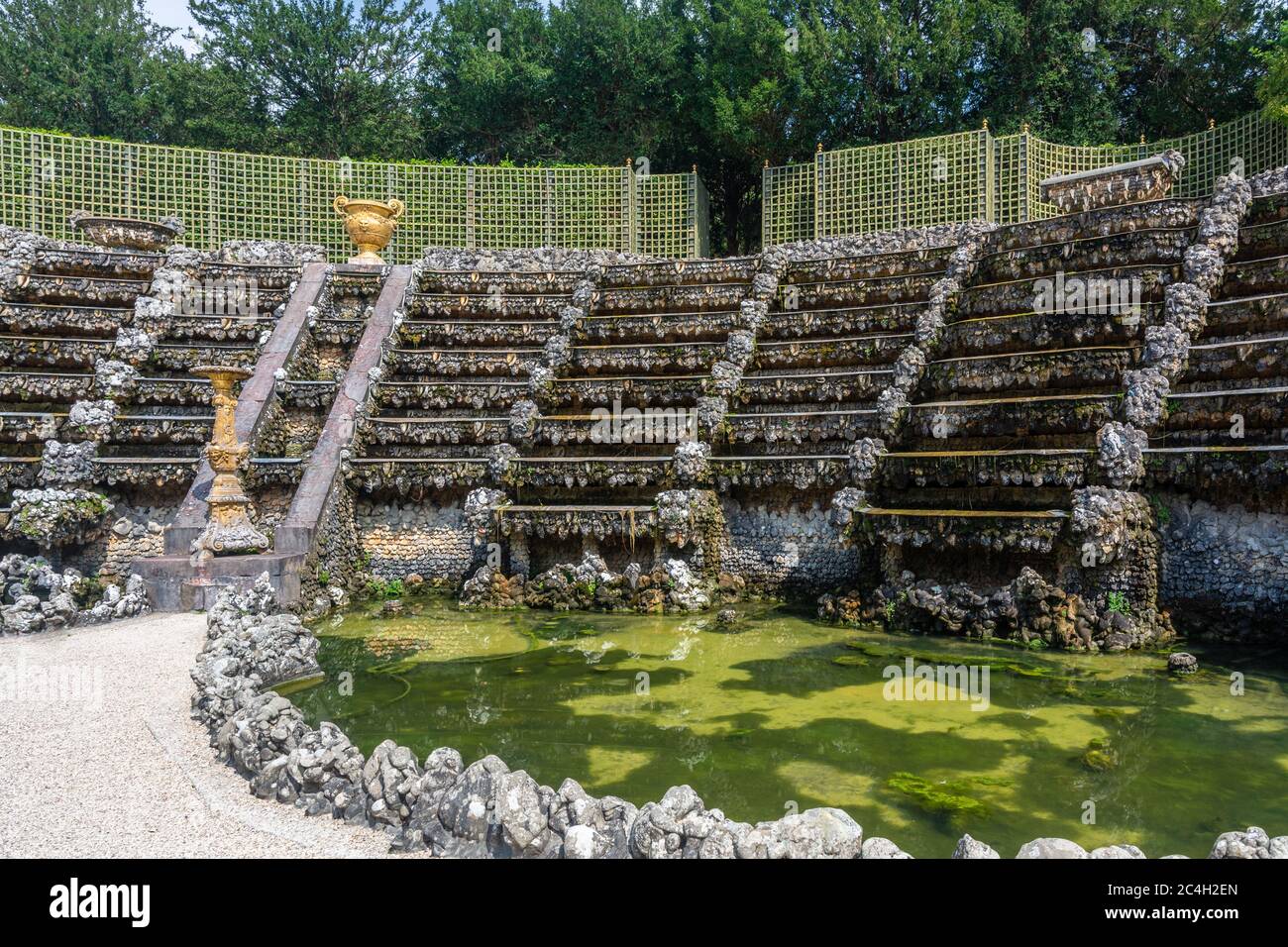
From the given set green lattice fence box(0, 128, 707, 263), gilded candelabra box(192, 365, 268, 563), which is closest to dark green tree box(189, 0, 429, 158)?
green lattice fence box(0, 128, 707, 263)

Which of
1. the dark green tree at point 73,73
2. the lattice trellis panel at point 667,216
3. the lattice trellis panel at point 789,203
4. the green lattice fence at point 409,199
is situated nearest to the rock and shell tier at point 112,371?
the green lattice fence at point 409,199

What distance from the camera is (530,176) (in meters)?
24.9

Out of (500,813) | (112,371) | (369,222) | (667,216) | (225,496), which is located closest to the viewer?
(500,813)

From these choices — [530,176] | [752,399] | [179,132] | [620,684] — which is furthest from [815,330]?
[179,132]

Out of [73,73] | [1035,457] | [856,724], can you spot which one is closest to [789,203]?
[1035,457]

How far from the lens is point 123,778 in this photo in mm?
6195

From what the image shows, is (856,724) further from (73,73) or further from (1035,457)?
(73,73)

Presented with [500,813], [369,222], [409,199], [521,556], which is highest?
[409,199]

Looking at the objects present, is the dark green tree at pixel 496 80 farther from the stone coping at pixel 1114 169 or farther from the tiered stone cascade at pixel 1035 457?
the tiered stone cascade at pixel 1035 457

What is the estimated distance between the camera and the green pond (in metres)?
6.06

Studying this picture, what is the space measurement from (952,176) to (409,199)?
1561cm

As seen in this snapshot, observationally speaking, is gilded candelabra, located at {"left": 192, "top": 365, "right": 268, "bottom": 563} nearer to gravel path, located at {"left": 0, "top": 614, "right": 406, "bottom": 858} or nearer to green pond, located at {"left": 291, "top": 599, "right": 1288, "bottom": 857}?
green pond, located at {"left": 291, "top": 599, "right": 1288, "bottom": 857}
